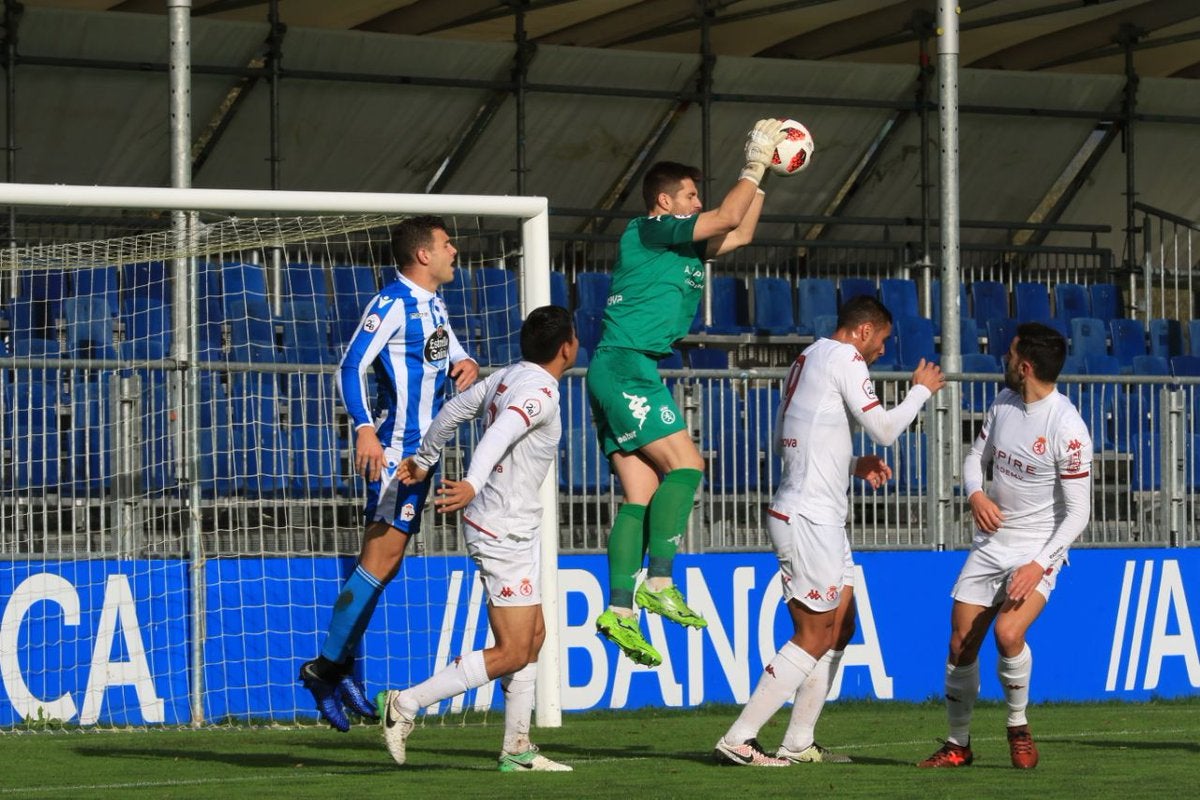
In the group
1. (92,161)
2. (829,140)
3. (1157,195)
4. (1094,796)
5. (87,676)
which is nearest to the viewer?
(1094,796)

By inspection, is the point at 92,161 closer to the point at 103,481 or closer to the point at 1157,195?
the point at 103,481

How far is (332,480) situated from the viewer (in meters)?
11.5

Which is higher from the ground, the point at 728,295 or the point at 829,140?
the point at 829,140

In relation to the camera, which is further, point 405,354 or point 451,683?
point 405,354

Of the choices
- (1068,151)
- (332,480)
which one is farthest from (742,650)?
(1068,151)

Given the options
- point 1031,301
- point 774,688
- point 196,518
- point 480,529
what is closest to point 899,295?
point 1031,301

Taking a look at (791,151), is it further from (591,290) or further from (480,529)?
(591,290)

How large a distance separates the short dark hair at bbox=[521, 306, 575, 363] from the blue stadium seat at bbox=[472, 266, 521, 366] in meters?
4.08

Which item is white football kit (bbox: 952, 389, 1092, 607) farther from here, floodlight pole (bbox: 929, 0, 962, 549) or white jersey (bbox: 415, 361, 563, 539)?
floodlight pole (bbox: 929, 0, 962, 549)

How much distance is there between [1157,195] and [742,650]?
498 inches

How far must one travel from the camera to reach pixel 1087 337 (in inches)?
736

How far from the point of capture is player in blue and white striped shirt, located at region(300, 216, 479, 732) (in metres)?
9.09

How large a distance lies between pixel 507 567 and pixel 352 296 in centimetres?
699

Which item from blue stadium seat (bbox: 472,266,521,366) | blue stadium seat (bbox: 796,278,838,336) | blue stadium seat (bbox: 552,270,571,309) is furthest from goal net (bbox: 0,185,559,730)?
blue stadium seat (bbox: 796,278,838,336)
